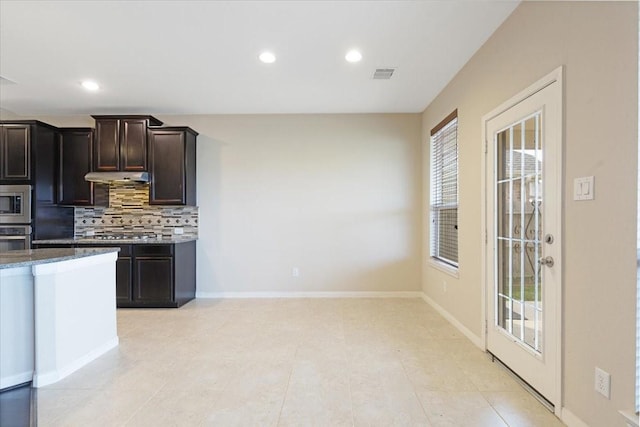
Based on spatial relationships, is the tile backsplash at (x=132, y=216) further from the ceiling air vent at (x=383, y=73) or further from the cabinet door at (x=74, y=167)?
the ceiling air vent at (x=383, y=73)

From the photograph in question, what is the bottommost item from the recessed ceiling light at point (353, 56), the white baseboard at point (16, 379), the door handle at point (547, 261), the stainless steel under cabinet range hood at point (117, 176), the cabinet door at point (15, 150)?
the white baseboard at point (16, 379)

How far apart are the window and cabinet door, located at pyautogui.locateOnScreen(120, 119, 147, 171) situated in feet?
12.5

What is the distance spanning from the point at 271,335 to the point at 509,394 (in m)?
2.10

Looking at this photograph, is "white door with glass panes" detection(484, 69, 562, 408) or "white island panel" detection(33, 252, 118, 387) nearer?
"white door with glass panes" detection(484, 69, 562, 408)

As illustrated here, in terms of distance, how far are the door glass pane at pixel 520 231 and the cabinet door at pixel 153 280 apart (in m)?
3.72

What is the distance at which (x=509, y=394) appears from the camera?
2.34m

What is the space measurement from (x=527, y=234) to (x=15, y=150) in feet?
18.9

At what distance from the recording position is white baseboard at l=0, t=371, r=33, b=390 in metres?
2.43

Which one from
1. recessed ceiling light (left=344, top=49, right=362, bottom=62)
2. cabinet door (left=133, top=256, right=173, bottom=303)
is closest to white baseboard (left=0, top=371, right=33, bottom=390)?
cabinet door (left=133, top=256, right=173, bottom=303)

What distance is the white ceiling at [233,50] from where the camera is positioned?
2.63 metres

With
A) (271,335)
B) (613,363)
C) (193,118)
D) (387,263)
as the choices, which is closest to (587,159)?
(613,363)

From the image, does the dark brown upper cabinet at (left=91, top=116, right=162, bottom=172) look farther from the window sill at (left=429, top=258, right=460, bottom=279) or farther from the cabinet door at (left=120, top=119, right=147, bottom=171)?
the window sill at (left=429, top=258, right=460, bottom=279)

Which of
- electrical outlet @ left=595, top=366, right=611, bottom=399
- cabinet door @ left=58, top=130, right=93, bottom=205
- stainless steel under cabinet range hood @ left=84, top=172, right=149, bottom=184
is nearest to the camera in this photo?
electrical outlet @ left=595, top=366, right=611, bottom=399

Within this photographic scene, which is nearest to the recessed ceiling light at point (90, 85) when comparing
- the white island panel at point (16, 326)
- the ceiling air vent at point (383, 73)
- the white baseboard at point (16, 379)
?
the white island panel at point (16, 326)
